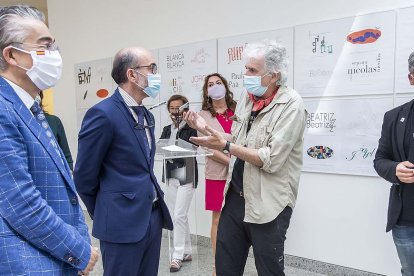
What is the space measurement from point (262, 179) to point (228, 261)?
483 millimetres

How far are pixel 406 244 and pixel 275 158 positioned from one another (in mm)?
840

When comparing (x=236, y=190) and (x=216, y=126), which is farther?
(x=216, y=126)

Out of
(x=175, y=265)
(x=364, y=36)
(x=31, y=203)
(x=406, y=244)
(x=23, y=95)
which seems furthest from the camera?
(x=175, y=265)

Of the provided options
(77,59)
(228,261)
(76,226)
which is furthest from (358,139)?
(77,59)

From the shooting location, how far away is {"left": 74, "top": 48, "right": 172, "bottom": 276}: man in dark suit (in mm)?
1535

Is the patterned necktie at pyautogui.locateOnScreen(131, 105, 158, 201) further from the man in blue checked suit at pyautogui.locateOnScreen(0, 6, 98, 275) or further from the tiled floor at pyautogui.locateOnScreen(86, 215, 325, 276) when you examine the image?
the tiled floor at pyautogui.locateOnScreen(86, 215, 325, 276)

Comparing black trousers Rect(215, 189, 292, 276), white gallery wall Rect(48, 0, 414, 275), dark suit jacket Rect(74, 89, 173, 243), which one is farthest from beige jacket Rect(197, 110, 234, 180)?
dark suit jacket Rect(74, 89, 173, 243)

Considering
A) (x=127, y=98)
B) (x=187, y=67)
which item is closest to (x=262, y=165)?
(x=127, y=98)

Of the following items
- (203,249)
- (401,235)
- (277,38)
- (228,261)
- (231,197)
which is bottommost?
(203,249)

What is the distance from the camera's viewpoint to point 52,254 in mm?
989

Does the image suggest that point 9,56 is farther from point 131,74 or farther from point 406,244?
point 406,244

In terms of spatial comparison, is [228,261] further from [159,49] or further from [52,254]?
[159,49]

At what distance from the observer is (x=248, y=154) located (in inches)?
63.0

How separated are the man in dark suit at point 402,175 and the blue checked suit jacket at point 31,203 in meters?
1.47
